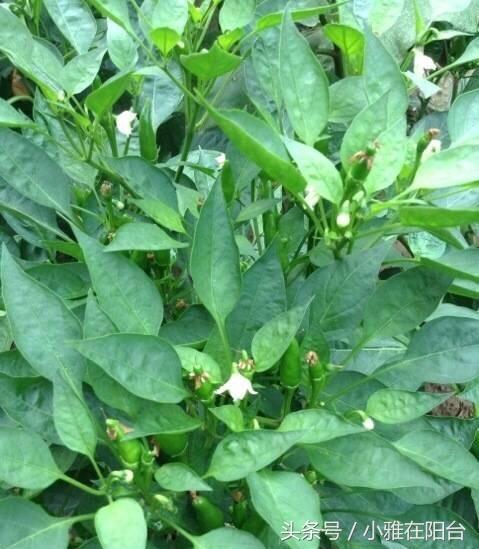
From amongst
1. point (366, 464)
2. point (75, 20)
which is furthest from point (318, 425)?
point (75, 20)

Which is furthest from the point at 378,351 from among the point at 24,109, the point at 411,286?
the point at 24,109

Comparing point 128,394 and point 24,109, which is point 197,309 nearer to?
point 128,394

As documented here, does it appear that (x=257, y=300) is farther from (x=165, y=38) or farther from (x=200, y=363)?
(x=165, y=38)

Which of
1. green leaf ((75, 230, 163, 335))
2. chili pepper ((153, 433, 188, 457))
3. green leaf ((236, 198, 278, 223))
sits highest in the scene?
green leaf ((75, 230, 163, 335))

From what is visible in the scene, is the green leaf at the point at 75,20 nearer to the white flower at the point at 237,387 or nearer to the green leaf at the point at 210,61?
the green leaf at the point at 210,61

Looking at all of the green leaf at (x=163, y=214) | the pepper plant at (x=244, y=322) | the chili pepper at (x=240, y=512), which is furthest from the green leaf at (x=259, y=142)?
the chili pepper at (x=240, y=512)

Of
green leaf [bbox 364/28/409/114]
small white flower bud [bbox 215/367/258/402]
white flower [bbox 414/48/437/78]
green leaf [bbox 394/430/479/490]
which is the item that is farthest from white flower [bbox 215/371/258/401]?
white flower [bbox 414/48/437/78]

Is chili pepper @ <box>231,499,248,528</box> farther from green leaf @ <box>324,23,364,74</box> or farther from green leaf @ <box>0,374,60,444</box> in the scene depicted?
green leaf @ <box>324,23,364,74</box>
